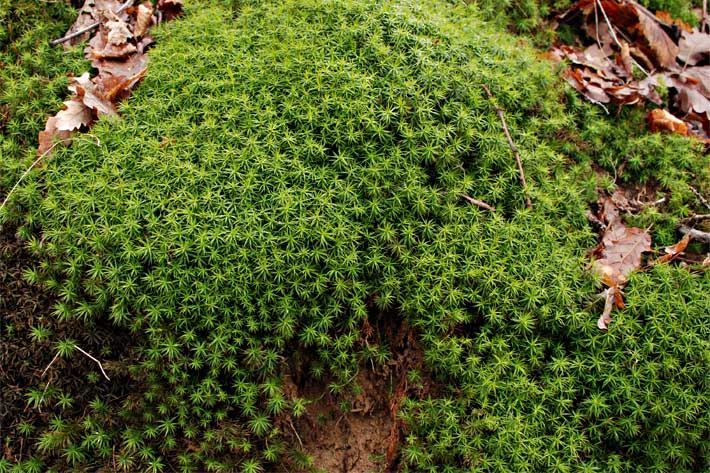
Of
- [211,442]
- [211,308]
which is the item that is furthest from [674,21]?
[211,442]

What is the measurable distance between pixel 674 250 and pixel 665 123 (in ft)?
4.21

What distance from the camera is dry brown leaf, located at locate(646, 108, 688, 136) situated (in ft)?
15.1

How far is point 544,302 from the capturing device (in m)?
3.57

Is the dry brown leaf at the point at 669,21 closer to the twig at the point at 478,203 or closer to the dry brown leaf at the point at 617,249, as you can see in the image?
the dry brown leaf at the point at 617,249

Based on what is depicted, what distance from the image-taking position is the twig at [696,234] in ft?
13.0

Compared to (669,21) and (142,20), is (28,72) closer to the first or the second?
(142,20)

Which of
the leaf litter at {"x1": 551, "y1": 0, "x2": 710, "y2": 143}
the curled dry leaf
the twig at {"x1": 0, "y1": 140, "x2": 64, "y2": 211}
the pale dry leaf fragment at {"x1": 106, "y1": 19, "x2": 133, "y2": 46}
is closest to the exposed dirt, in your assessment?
the curled dry leaf

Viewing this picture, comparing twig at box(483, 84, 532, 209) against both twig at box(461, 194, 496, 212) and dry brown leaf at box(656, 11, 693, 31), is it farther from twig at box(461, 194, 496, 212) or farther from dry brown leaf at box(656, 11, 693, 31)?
dry brown leaf at box(656, 11, 693, 31)

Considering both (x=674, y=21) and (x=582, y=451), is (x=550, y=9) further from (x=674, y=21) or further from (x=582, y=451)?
(x=582, y=451)

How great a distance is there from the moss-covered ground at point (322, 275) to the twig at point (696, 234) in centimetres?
14

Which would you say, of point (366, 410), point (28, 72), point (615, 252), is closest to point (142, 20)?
point (28, 72)

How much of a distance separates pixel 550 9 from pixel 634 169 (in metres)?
1.83

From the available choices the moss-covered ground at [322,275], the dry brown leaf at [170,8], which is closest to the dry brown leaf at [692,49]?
the moss-covered ground at [322,275]

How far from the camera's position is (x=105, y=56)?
4145 mm
